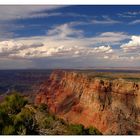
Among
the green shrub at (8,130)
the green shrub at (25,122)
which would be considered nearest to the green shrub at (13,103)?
the green shrub at (25,122)

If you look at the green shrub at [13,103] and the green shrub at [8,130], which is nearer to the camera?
the green shrub at [8,130]

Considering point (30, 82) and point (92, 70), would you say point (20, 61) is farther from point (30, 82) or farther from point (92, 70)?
point (92, 70)

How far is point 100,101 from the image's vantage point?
923 centimetres

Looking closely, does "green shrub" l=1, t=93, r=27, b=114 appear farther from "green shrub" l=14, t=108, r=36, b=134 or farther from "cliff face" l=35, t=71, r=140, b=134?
"cliff face" l=35, t=71, r=140, b=134

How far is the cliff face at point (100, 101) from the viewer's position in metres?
9.20

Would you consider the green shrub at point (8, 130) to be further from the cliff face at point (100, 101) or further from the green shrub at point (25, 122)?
the cliff face at point (100, 101)

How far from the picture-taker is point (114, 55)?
9305 millimetres

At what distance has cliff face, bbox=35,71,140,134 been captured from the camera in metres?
9.20

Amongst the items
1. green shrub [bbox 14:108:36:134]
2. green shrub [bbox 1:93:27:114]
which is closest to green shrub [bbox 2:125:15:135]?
green shrub [bbox 14:108:36:134]

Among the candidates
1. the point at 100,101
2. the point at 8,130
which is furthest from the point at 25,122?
the point at 100,101

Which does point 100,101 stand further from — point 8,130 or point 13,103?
point 8,130

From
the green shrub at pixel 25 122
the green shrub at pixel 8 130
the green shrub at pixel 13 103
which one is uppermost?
the green shrub at pixel 13 103

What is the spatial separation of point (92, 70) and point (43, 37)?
2.41 feet
